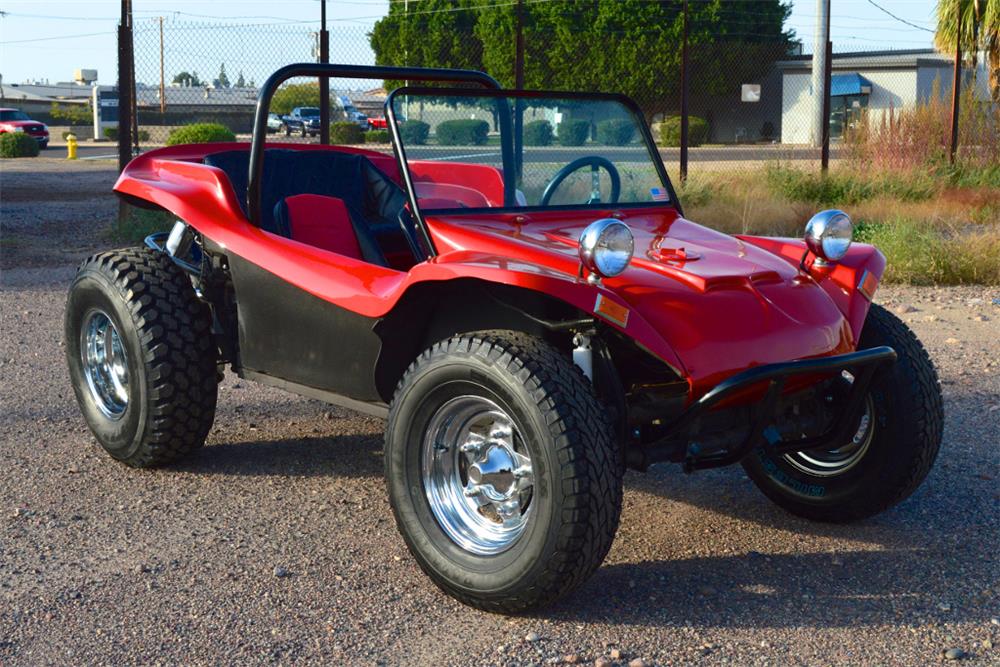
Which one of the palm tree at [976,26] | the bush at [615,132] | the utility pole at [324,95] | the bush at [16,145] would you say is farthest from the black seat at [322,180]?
the bush at [16,145]

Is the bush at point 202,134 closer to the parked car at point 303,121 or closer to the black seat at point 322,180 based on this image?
the parked car at point 303,121

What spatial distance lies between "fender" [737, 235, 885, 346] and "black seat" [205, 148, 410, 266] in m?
1.77

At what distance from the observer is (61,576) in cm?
374

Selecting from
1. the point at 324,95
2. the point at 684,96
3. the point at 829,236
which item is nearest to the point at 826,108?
the point at 684,96

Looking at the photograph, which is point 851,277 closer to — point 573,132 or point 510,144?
point 573,132

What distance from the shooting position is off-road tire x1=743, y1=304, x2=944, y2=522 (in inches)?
157

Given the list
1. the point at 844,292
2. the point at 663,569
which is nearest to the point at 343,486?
the point at 663,569

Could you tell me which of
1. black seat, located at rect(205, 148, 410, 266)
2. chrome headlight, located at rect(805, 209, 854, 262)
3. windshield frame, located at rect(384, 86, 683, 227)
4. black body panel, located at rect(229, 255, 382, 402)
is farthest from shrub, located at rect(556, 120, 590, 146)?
black body panel, located at rect(229, 255, 382, 402)

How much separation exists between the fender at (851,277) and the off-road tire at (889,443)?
135mm

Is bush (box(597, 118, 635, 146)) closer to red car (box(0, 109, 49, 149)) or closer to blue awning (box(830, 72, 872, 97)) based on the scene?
red car (box(0, 109, 49, 149))

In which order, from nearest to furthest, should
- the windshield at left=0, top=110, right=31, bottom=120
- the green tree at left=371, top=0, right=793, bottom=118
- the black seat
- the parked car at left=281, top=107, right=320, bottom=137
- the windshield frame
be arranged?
the windshield frame, the black seat, the parked car at left=281, top=107, right=320, bottom=137, the green tree at left=371, top=0, right=793, bottom=118, the windshield at left=0, top=110, right=31, bottom=120

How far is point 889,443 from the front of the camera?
4047 millimetres

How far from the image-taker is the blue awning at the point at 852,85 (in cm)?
4100

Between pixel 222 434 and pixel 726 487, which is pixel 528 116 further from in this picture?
pixel 222 434
